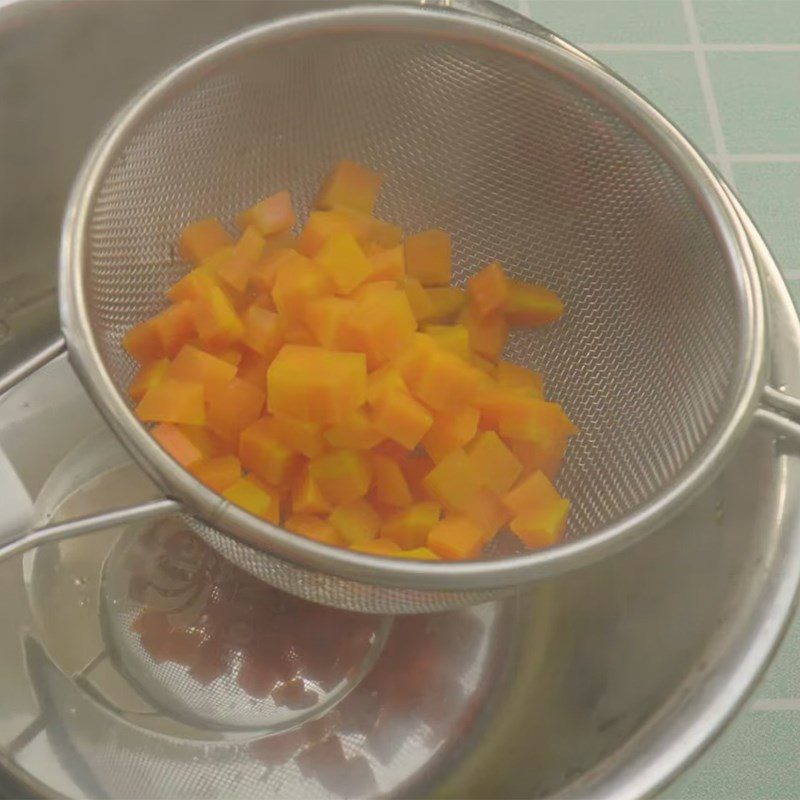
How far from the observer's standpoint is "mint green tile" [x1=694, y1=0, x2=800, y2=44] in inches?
57.8

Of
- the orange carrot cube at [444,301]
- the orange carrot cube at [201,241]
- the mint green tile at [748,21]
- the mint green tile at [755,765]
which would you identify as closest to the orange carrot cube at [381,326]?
the orange carrot cube at [444,301]

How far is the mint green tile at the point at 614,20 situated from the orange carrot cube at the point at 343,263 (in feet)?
2.05

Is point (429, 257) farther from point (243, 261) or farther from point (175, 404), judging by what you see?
point (175, 404)

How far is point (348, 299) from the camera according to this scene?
97 cm

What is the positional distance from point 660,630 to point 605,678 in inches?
2.8

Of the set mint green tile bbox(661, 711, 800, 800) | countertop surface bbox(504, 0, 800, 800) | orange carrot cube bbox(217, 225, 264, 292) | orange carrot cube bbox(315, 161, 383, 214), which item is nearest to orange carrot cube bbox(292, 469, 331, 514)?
orange carrot cube bbox(217, 225, 264, 292)

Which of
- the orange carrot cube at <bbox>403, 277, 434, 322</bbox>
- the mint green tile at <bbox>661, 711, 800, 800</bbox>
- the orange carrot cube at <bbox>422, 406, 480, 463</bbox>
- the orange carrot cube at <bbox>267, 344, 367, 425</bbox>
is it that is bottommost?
the mint green tile at <bbox>661, 711, 800, 800</bbox>

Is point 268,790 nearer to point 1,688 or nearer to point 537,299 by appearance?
point 1,688

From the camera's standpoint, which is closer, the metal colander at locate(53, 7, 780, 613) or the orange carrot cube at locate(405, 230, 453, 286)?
the metal colander at locate(53, 7, 780, 613)

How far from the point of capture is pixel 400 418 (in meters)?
0.92

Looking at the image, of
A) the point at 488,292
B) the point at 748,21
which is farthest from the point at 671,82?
the point at 488,292

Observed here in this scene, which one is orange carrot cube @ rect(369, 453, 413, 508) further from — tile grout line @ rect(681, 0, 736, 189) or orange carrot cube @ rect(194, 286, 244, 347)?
tile grout line @ rect(681, 0, 736, 189)

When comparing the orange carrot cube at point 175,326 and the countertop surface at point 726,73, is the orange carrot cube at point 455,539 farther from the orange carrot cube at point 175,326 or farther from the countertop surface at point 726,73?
the countertop surface at point 726,73

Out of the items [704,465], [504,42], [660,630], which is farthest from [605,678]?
[504,42]
